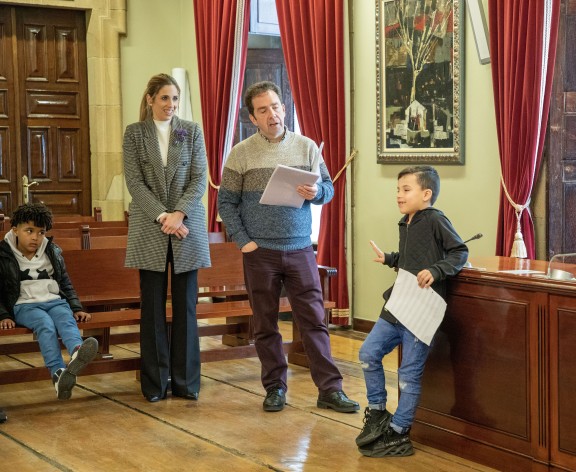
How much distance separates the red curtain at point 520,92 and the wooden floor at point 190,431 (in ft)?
4.07

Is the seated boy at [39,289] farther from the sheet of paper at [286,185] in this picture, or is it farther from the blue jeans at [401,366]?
the blue jeans at [401,366]

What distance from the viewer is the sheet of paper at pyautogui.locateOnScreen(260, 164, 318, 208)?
4.57m

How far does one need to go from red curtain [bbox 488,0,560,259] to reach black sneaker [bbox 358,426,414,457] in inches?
80.8

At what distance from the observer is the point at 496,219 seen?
6.25 metres

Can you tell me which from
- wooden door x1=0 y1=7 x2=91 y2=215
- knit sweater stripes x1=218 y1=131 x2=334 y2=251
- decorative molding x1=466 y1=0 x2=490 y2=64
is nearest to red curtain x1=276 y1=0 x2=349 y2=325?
decorative molding x1=466 y1=0 x2=490 y2=64

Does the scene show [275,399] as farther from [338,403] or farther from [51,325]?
[51,325]

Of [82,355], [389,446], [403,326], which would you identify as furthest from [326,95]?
[389,446]

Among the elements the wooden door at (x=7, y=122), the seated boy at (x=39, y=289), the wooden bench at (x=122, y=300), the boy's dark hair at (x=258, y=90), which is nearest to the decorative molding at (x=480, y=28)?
the wooden bench at (x=122, y=300)

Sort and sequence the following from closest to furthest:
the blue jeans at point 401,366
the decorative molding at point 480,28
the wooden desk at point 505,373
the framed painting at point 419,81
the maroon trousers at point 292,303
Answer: the wooden desk at point 505,373, the blue jeans at point 401,366, the maroon trousers at point 292,303, the decorative molding at point 480,28, the framed painting at point 419,81

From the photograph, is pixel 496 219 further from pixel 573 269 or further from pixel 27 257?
pixel 27 257

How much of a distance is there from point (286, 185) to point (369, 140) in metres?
2.89

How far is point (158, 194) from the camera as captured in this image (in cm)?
515

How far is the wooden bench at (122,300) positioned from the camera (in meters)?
5.53

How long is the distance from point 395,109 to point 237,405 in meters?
2.84
